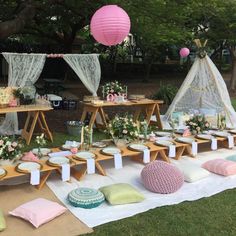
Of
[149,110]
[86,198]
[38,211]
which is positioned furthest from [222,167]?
[149,110]

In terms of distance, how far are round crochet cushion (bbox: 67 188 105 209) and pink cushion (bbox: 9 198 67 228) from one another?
0.21 meters

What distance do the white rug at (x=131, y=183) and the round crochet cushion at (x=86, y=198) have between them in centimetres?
6

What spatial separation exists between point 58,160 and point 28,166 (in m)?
0.46

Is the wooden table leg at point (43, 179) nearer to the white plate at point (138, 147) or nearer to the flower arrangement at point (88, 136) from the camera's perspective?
the flower arrangement at point (88, 136)

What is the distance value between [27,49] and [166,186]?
692 inches

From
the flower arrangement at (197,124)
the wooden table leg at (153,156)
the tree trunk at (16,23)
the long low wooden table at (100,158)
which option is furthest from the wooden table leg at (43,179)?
the tree trunk at (16,23)

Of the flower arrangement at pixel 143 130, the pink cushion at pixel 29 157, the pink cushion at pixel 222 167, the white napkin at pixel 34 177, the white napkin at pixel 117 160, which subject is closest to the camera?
the white napkin at pixel 34 177

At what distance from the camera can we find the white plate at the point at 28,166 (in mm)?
4684

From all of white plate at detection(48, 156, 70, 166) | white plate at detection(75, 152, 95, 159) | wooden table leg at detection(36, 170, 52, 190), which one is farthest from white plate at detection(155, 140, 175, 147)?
wooden table leg at detection(36, 170, 52, 190)

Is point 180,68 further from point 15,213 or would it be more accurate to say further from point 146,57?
point 15,213

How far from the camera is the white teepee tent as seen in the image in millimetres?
9227

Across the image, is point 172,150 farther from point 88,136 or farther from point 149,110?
point 149,110

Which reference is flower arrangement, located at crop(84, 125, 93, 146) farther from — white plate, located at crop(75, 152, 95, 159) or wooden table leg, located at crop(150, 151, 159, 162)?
wooden table leg, located at crop(150, 151, 159, 162)

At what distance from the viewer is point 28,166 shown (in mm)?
4809
